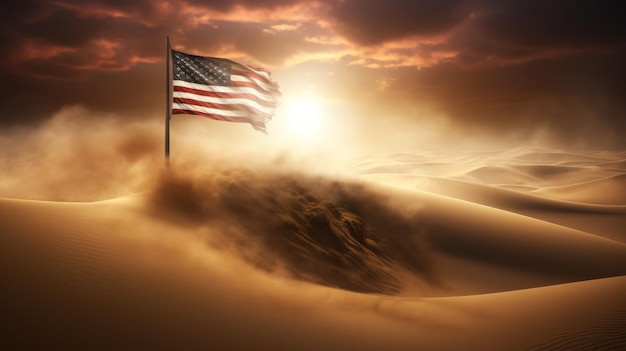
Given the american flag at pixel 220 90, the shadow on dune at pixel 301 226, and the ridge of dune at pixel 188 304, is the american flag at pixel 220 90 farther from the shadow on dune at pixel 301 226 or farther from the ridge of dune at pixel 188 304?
the ridge of dune at pixel 188 304

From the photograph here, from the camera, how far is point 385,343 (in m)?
4.49

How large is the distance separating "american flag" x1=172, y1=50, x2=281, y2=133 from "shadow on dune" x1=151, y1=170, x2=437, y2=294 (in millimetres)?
2043

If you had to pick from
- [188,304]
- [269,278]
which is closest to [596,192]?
[269,278]

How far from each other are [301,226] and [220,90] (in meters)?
4.40

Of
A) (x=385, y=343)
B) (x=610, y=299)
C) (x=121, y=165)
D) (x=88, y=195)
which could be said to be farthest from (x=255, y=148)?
(x=610, y=299)

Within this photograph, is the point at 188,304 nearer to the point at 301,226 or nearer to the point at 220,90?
the point at 301,226

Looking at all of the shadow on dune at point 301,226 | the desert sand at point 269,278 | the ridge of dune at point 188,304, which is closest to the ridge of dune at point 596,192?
the desert sand at point 269,278

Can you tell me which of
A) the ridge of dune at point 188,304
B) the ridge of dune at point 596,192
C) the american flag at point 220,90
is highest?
the american flag at point 220,90

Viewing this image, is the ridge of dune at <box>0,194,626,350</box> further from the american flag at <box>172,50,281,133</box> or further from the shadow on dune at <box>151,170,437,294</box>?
the american flag at <box>172,50,281,133</box>

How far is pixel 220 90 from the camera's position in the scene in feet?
27.9

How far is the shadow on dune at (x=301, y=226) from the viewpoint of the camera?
24.7 feet

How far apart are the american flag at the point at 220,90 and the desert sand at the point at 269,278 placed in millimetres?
2056

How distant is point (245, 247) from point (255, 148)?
7024 millimetres

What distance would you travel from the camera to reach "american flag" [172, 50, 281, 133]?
317 inches
